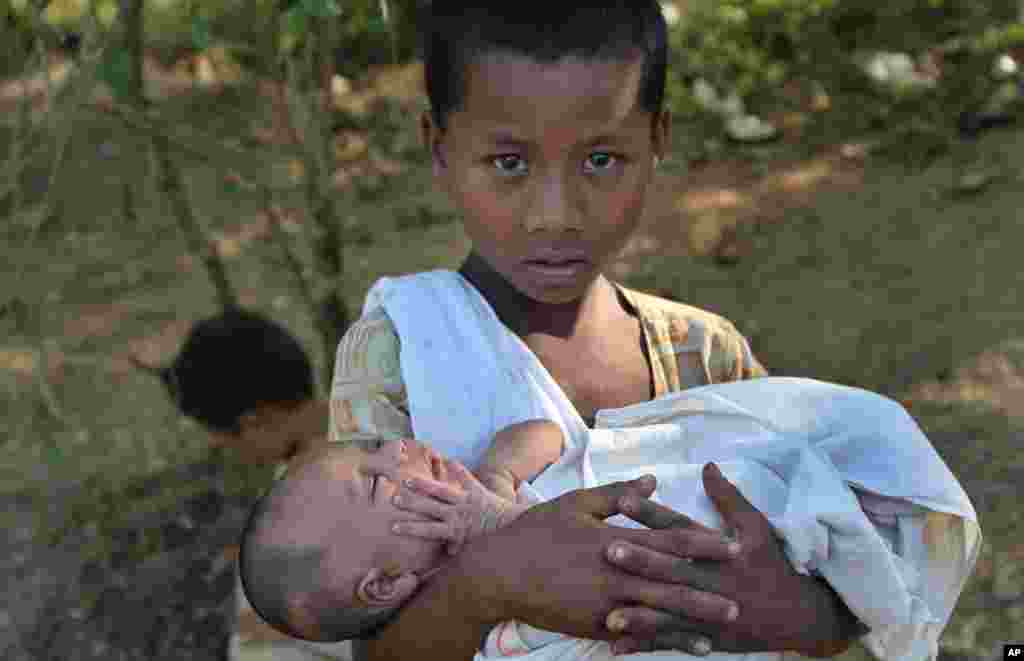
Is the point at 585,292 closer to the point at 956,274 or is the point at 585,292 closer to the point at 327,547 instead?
the point at 327,547

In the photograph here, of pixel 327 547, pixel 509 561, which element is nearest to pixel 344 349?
pixel 327 547

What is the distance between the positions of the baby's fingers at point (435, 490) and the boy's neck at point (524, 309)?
39 cm

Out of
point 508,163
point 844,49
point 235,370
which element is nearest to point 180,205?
point 235,370

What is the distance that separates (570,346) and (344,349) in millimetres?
379

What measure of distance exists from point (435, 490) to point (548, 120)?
556 mm

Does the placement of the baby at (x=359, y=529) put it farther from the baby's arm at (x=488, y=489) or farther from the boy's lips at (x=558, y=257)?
the boy's lips at (x=558, y=257)

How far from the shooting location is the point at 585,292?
2146mm

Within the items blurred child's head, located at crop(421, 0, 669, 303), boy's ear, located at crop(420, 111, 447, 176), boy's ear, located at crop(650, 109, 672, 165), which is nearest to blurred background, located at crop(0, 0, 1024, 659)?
boy's ear, located at crop(420, 111, 447, 176)

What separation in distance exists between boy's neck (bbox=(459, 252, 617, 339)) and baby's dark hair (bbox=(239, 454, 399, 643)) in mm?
420

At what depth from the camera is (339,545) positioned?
181 cm

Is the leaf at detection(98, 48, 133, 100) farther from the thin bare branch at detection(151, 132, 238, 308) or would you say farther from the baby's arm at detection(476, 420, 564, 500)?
the baby's arm at detection(476, 420, 564, 500)

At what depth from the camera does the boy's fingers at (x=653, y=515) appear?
5.61ft

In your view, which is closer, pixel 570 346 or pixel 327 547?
pixel 327 547

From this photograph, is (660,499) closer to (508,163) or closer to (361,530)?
(361,530)
